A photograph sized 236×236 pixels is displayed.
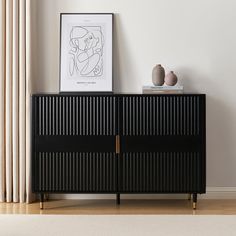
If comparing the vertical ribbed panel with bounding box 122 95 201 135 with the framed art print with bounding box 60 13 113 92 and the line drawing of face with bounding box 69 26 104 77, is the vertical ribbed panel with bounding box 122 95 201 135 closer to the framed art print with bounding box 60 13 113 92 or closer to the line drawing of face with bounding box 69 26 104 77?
the framed art print with bounding box 60 13 113 92

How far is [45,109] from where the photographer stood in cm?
483

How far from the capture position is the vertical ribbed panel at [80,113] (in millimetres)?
4816

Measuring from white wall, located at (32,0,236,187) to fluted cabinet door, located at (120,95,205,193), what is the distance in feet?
1.39

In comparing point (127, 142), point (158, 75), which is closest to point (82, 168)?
point (127, 142)

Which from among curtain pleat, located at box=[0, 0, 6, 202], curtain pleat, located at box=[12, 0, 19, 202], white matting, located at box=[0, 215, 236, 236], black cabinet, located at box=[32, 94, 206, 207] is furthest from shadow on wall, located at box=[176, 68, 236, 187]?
curtain pleat, located at box=[0, 0, 6, 202]

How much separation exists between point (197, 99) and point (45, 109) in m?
1.21

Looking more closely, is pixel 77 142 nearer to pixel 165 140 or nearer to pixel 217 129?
pixel 165 140

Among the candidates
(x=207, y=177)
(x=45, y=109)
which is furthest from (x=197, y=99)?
(x=45, y=109)

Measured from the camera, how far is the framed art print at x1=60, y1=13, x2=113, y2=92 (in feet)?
16.9

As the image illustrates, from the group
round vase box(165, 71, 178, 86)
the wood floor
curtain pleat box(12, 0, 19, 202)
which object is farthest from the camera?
curtain pleat box(12, 0, 19, 202)

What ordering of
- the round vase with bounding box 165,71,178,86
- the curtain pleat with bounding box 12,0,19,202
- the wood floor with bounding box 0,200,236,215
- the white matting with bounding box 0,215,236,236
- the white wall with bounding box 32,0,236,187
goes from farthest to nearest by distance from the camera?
the white wall with bounding box 32,0,236,187 → the curtain pleat with bounding box 12,0,19,202 → the round vase with bounding box 165,71,178,86 → the wood floor with bounding box 0,200,236,215 → the white matting with bounding box 0,215,236,236

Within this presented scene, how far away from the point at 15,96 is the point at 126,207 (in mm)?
1309

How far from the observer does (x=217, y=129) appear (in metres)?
5.22

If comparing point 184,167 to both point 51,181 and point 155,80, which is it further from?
point 51,181
